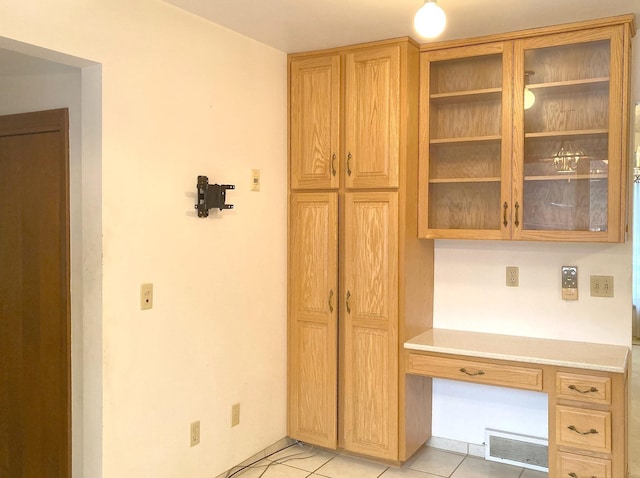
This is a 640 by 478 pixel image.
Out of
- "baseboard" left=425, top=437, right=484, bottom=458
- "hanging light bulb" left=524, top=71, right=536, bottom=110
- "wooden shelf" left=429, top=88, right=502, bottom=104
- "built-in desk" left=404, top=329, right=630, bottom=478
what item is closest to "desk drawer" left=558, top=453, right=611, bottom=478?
"built-in desk" left=404, top=329, right=630, bottom=478

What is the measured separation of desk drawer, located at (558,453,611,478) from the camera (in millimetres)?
2740

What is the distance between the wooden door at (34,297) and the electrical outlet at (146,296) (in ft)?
1.35

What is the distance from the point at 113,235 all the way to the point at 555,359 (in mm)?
2153

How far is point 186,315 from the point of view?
2.89m

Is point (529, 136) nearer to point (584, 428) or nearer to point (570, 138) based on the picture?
point (570, 138)

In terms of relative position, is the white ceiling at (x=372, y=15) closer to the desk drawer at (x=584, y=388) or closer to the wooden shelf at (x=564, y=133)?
the wooden shelf at (x=564, y=133)

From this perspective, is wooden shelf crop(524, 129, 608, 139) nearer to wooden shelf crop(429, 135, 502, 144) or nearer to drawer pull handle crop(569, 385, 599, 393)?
wooden shelf crop(429, 135, 502, 144)

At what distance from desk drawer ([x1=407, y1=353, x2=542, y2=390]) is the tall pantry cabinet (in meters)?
0.12

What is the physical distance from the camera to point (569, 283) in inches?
128

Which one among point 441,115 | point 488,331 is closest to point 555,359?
point 488,331

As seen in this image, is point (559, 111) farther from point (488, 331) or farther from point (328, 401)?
point (328, 401)

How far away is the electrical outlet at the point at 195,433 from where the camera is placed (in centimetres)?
295

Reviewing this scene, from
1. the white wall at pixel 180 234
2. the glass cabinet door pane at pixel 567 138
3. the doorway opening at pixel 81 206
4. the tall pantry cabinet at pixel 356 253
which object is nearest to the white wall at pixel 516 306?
the tall pantry cabinet at pixel 356 253

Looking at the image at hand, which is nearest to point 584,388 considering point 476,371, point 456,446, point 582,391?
→ point 582,391
